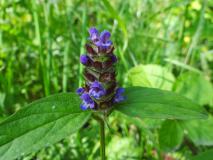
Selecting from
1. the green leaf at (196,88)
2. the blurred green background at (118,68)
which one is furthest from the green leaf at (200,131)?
the green leaf at (196,88)

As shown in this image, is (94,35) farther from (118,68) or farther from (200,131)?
(118,68)

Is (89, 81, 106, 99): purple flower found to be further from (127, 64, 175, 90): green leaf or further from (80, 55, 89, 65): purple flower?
(127, 64, 175, 90): green leaf

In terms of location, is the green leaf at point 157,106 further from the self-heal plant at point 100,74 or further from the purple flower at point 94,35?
the purple flower at point 94,35

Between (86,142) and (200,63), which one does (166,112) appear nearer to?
(86,142)

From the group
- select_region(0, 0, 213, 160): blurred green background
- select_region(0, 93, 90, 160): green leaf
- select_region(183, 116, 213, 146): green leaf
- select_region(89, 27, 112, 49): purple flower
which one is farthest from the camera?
select_region(0, 0, 213, 160): blurred green background

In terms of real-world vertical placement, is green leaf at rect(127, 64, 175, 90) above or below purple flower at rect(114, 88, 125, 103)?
below

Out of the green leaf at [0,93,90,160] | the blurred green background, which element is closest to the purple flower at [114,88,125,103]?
the green leaf at [0,93,90,160]
